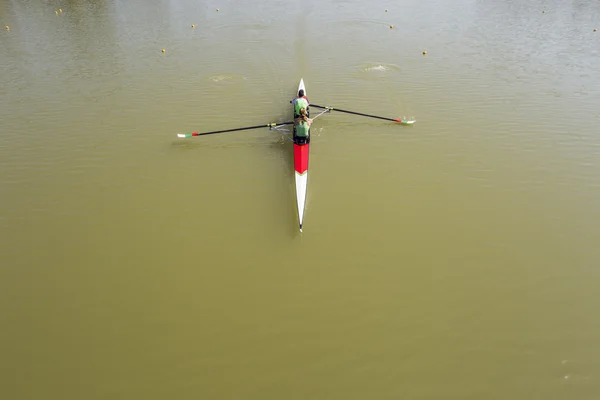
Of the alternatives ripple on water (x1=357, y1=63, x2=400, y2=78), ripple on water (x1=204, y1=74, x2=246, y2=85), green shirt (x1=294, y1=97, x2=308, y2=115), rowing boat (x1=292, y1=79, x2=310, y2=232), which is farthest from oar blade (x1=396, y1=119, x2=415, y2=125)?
ripple on water (x1=204, y1=74, x2=246, y2=85)

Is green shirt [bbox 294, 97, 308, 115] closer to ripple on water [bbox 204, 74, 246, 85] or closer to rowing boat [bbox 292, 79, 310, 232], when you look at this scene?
rowing boat [bbox 292, 79, 310, 232]

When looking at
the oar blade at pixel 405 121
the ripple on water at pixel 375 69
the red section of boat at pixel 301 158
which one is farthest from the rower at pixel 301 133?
the ripple on water at pixel 375 69

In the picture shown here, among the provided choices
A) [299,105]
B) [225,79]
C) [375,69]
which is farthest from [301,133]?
[375,69]

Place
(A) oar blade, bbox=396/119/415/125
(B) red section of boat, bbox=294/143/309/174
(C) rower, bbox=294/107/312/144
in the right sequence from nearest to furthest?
(B) red section of boat, bbox=294/143/309/174 → (C) rower, bbox=294/107/312/144 → (A) oar blade, bbox=396/119/415/125

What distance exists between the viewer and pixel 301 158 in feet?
27.6

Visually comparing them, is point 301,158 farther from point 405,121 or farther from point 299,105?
point 405,121

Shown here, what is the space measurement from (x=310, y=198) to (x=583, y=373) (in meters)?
5.24

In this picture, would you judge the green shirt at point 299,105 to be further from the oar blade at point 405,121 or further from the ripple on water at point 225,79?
the ripple on water at point 225,79

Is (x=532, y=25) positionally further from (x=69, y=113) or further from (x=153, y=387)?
(x=153, y=387)

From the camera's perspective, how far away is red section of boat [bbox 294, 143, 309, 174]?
834cm

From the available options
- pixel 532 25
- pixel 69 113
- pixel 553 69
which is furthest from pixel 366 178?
pixel 532 25

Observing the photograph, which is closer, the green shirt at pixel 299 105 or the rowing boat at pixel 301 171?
the rowing boat at pixel 301 171

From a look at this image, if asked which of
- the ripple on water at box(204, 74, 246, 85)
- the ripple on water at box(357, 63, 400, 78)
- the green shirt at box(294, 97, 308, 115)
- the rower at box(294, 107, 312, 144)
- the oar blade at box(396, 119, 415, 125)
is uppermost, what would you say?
the ripple on water at box(357, 63, 400, 78)

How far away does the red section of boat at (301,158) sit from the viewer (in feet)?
27.3
